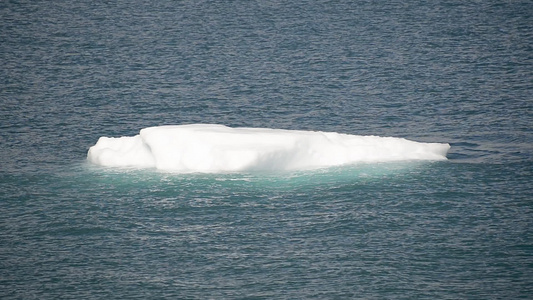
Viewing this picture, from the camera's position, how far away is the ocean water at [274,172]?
94.7 feet

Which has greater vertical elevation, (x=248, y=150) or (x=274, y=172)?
(x=248, y=150)

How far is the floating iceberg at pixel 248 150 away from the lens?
3650cm

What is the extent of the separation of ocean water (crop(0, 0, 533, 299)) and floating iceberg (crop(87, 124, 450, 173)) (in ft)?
1.69

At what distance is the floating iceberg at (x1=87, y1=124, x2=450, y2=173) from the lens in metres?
36.5

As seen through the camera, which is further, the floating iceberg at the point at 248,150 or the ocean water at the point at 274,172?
the floating iceberg at the point at 248,150

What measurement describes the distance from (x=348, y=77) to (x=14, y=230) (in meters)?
29.4

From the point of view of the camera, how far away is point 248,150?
36.2m

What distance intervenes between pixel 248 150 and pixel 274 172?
4.84ft

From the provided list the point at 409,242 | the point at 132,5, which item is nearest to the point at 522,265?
the point at 409,242

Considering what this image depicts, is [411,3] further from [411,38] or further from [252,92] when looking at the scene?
[252,92]

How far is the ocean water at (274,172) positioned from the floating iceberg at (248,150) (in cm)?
52

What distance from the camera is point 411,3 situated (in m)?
79.8

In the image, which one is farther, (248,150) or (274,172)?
(274,172)

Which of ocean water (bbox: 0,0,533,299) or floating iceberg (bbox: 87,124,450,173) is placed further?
floating iceberg (bbox: 87,124,450,173)
